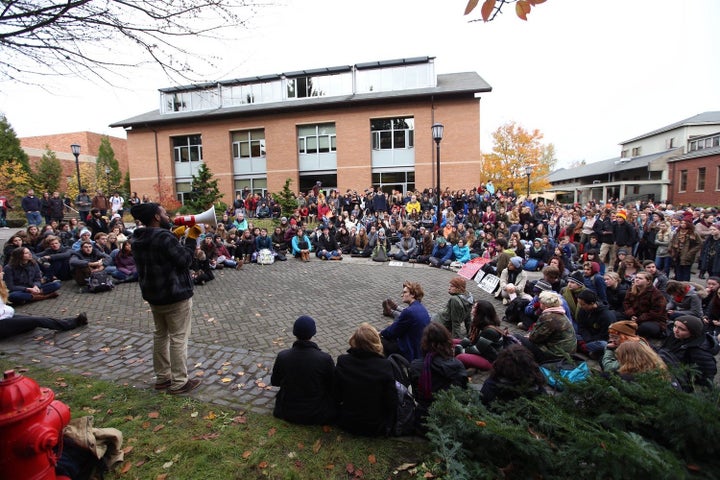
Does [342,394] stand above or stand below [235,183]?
below

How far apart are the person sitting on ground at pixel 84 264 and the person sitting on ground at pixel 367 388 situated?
28.0 ft

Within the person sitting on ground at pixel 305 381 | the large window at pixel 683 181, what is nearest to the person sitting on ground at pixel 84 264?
the person sitting on ground at pixel 305 381

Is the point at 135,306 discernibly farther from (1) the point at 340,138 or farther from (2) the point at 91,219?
(1) the point at 340,138

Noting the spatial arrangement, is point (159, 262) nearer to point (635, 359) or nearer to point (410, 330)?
point (410, 330)

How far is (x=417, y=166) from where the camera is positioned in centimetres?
2464

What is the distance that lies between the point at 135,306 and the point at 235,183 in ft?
75.1

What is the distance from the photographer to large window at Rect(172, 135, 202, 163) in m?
29.2

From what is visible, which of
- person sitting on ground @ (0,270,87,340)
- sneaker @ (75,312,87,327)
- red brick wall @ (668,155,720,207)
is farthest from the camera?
red brick wall @ (668,155,720,207)

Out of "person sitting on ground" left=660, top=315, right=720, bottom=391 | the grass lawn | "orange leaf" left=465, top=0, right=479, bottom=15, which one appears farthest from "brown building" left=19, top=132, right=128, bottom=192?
"person sitting on ground" left=660, top=315, right=720, bottom=391

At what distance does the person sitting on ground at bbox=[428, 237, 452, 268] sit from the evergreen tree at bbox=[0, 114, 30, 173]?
42.1 metres

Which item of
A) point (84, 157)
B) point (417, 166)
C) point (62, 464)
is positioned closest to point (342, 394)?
point (62, 464)

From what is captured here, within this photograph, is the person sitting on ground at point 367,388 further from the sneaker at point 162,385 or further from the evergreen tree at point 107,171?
the evergreen tree at point 107,171

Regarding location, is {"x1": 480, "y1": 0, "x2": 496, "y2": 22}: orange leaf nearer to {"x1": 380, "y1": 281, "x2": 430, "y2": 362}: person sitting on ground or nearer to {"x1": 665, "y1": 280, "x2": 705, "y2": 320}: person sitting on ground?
{"x1": 380, "y1": 281, "x2": 430, "y2": 362}: person sitting on ground

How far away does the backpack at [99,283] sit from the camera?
8.74m
